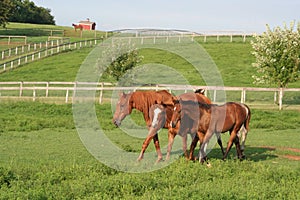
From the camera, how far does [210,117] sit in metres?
12.1

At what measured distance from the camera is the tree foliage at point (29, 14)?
11732cm

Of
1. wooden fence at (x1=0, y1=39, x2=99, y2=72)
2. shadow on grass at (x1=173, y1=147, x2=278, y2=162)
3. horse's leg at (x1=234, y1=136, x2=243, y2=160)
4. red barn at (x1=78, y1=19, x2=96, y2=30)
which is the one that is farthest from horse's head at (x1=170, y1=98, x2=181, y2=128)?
red barn at (x1=78, y1=19, x2=96, y2=30)

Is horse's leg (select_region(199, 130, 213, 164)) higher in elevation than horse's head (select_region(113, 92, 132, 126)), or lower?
lower

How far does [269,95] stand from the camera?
37.2 m

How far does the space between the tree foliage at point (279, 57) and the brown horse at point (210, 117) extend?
1808 cm

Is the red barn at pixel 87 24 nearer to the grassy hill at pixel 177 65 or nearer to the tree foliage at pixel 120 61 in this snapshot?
the grassy hill at pixel 177 65

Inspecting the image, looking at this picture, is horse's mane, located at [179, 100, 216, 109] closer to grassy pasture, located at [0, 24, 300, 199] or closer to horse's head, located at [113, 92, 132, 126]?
grassy pasture, located at [0, 24, 300, 199]

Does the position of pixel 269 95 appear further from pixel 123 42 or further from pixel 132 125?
pixel 132 125

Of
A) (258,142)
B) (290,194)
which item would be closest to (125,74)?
(258,142)

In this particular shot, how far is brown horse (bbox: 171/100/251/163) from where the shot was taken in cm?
1163

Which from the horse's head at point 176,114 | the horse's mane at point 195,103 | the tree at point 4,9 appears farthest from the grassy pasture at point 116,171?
the tree at point 4,9

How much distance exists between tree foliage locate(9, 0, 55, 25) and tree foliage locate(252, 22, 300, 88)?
301 ft

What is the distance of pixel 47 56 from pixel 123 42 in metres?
19.7

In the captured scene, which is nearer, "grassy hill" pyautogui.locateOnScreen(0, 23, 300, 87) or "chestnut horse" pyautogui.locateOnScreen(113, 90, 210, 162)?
"chestnut horse" pyautogui.locateOnScreen(113, 90, 210, 162)
